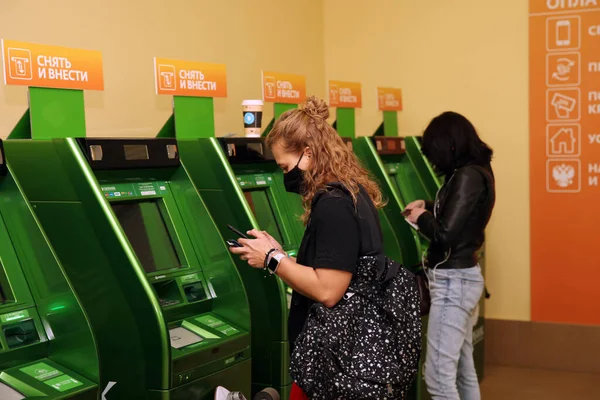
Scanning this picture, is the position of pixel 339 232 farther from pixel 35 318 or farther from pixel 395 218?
pixel 395 218

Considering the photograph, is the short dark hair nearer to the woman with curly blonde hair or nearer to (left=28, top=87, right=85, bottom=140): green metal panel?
the woman with curly blonde hair

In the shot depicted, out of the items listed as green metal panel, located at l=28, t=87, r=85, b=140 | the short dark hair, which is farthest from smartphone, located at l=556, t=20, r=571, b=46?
green metal panel, located at l=28, t=87, r=85, b=140

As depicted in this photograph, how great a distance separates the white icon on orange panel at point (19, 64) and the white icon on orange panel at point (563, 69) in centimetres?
390

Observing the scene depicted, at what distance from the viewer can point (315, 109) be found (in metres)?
2.45

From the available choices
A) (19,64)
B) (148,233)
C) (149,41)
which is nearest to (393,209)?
(149,41)

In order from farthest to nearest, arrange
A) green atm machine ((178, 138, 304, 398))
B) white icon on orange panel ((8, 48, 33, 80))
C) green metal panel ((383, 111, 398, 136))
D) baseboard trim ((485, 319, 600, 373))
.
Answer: baseboard trim ((485, 319, 600, 373)), green metal panel ((383, 111, 398, 136)), green atm machine ((178, 138, 304, 398)), white icon on orange panel ((8, 48, 33, 80))

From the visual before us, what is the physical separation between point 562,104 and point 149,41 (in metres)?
2.91

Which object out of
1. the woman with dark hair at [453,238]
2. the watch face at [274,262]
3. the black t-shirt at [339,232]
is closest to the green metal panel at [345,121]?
the woman with dark hair at [453,238]

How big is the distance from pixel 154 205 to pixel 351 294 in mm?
883

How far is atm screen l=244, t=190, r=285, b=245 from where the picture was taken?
11.1ft

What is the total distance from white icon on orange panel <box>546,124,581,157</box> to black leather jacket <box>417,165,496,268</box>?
208 cm

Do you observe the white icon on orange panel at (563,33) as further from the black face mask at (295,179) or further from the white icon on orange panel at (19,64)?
the white icon on orange panel at (19,64)

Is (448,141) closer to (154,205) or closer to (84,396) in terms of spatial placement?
(154,205)

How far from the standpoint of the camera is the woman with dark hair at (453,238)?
3445 millimetres
